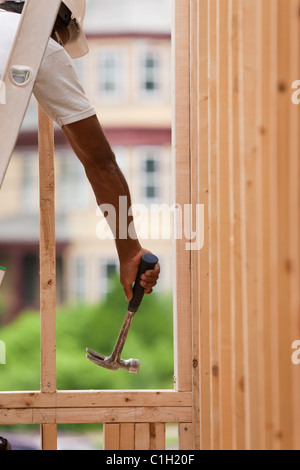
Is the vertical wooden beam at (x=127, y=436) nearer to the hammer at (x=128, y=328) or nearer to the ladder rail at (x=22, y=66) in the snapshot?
the hammer at (x=128, y=328)

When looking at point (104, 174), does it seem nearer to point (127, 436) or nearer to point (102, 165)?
point (102, 165)

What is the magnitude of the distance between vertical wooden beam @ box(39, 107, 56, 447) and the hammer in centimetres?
26

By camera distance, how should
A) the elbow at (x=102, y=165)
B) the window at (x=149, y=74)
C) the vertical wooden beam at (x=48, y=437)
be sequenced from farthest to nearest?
1. the window at (x=149, y=74)
2. the vertical wooden beam at (x=48, y=437)
3. the elbow at (x=102, y=165)

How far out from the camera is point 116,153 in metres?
12.1

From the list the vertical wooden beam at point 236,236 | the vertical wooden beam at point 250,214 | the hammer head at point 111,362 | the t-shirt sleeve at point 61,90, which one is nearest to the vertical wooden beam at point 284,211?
the vertical wooden beam at point 250,214

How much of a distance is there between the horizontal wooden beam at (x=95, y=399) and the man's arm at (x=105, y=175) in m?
0.58

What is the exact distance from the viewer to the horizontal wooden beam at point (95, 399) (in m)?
2.35

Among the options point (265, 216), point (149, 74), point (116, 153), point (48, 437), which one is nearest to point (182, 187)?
point (48, 437)

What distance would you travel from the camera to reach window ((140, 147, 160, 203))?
461 inches

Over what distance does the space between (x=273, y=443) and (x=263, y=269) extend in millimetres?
309

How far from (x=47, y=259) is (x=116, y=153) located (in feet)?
32.5

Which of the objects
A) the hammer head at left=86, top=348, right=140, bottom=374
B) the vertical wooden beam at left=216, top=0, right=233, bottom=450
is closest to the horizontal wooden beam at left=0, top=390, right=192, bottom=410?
the hammer head at left=86, top=348, right=140, bottom=374

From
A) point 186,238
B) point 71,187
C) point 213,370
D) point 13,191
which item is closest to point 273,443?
point 213,370

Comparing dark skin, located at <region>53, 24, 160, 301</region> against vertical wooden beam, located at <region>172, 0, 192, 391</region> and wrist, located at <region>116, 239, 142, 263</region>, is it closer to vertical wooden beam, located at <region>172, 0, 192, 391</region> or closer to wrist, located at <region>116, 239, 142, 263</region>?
wrist, located at <region>116, 239, 142, 263</region>
